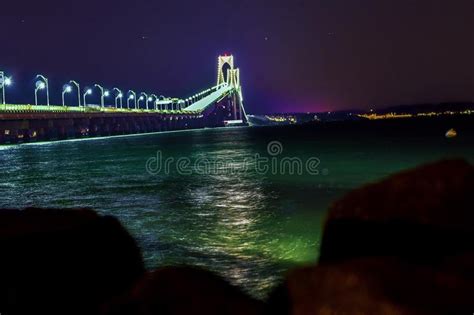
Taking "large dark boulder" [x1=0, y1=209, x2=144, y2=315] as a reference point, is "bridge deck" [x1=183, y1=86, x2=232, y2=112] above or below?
above

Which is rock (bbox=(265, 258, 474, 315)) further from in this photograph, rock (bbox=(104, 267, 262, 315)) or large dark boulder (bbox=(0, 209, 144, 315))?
large dark boulder (bbox=(0, 209, 144, 315))

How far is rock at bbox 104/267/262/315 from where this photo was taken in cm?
272

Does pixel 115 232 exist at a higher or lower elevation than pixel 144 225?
higher

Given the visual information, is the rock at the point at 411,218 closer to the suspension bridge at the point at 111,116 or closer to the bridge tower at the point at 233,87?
the suspension bridge at the point at 111,116

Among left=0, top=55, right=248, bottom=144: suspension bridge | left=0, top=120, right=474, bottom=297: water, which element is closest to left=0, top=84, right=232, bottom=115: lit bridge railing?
left=0, top=55, right=248, bottom=144: suspension bridge

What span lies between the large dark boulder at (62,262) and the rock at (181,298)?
79 centimetres

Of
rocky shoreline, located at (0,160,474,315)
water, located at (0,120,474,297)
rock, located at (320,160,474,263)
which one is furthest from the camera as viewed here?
water, located at (0,120,474,297)

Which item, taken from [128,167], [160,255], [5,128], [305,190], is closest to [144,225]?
[160,255]

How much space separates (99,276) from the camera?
12.2 ft

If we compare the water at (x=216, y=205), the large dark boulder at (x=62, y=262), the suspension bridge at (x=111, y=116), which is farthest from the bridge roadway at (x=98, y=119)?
the large dark boulder at (x=62, y=262)

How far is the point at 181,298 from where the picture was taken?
2.76 metres

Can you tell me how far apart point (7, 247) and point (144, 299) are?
126cm

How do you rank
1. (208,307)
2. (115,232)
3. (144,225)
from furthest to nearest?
(144,225)
(115,232)
(208,307)

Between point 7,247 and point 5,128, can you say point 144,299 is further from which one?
point 5,128
